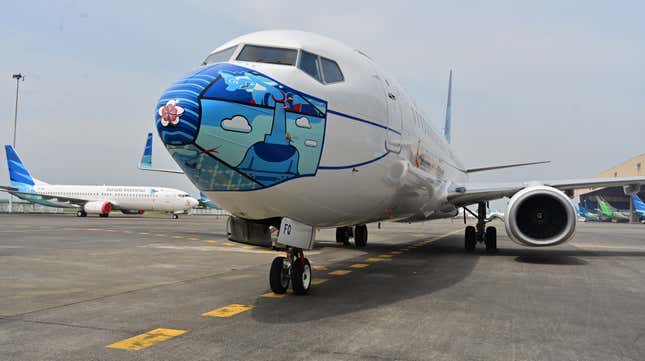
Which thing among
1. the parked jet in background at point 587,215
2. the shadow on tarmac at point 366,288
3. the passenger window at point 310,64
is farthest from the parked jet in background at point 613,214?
the passenger window at point 310,64

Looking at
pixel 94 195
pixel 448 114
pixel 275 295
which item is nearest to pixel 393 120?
pixel 275 295

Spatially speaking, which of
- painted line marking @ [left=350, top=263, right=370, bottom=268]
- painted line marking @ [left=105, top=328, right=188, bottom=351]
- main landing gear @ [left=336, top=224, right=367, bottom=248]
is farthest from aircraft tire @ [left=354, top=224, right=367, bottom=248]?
painted line marking @ [left=105, top=328, right=188, bottom=351]

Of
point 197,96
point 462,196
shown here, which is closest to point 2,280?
point 197,96

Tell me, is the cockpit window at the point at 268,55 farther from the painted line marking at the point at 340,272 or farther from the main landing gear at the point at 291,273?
the painted line marking at the point at 340,272

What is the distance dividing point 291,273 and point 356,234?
29.8 ft

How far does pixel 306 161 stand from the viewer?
489cm

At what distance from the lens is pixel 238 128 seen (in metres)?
4.41

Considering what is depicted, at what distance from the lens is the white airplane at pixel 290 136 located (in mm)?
4402

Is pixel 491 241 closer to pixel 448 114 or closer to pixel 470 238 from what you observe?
pixel 470 238

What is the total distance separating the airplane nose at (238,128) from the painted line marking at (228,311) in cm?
132

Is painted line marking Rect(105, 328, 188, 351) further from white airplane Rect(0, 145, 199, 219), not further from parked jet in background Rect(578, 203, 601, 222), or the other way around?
parked jet in background Rect(578, 203, 601, 222)

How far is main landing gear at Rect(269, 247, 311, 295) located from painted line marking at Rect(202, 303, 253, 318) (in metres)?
0.66

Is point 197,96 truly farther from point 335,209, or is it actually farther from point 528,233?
point 528,233

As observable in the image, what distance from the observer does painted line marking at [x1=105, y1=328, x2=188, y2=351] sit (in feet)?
12.5
